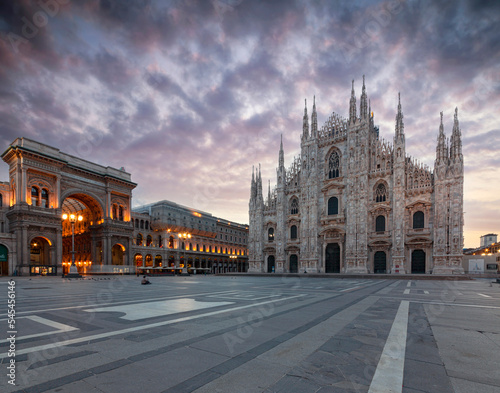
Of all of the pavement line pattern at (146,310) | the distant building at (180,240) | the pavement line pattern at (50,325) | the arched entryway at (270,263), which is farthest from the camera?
the distant building at (180,240)

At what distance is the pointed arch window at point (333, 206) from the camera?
47.3 m

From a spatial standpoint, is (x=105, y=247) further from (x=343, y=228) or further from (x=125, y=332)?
(x=125, y=332)

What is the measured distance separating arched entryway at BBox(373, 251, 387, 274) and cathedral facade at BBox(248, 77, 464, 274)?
0.48ft

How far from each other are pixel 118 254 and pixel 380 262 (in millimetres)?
47575

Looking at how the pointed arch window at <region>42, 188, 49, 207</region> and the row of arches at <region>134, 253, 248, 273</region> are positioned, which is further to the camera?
the row of arches at <region>134, 253, 248, 273</region>

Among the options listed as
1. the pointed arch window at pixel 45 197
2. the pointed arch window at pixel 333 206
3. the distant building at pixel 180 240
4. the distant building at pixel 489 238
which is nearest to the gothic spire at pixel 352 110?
the pointed arch window at pixel 333 206

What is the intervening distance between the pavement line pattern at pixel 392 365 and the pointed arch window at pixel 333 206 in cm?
4217

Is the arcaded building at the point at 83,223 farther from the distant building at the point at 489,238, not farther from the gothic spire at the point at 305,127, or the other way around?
the distant building at the point at 489,238

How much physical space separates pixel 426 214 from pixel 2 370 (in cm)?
4557

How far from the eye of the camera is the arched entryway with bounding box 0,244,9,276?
3828cm

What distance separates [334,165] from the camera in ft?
160

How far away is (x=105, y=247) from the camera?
50.7 metres

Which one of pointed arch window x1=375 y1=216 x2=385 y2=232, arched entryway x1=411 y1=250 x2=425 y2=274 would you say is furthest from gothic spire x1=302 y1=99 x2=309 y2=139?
arched entryway x1=411 y1=250 x2=425 y2=274

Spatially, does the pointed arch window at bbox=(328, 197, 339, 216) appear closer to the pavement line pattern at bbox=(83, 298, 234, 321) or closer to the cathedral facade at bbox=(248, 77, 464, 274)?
the cathedral facade at bbox=(248, 77, 464, 274)
